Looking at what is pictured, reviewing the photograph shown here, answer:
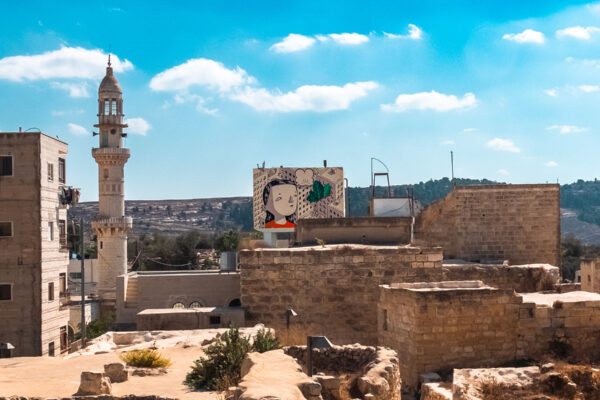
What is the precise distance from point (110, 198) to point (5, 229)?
1192 inches

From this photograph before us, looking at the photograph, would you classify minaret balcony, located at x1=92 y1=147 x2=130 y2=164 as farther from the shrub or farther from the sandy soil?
the shrub

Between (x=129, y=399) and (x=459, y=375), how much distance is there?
5418 millimetres

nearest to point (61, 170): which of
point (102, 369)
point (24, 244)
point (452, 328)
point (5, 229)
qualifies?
point (5, 229)

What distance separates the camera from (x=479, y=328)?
12.9 metres

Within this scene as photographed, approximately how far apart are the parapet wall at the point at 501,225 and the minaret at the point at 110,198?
3274 cm

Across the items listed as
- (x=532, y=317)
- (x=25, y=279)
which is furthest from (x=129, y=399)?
(x=25, y=279)

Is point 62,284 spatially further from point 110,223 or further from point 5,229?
point 110,223

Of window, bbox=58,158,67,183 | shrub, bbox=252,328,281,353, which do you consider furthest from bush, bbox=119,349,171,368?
window, bbox=58,158,67,183

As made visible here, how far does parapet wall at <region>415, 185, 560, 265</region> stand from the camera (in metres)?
23.7

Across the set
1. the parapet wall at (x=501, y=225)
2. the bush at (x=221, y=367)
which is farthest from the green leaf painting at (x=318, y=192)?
the bush at (x=221, y=367)

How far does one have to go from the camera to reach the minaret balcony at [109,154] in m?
51.7

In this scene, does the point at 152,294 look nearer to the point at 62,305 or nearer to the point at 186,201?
the point at 62,305

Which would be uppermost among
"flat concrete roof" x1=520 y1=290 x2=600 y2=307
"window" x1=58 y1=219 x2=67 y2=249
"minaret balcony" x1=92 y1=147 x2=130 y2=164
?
"minaret balcony" x1=92 y1=147 x2=130 y2=164

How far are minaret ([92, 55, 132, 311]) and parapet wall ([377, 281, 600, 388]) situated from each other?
134 ft
